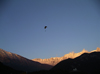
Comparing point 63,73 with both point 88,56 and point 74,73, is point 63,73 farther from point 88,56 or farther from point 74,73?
point 88,56

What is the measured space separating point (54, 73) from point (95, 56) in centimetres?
9708

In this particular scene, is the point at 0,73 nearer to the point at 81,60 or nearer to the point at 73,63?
the point at 73,63

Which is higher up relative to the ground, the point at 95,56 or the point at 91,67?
the point at 95,56

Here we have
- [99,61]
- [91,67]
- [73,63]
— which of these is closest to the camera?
[91,67]

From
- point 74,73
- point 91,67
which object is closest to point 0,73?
point 74,73

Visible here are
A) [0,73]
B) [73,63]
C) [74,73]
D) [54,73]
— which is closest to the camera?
[74,73]

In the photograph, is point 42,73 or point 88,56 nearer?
point 42,73

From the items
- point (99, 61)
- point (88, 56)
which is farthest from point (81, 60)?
point (99, 61)

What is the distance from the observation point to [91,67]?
133875 mm

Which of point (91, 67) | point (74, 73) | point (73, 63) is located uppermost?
point (73, 63)

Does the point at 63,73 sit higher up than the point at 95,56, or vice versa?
the point at 95,56

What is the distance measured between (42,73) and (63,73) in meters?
14.8

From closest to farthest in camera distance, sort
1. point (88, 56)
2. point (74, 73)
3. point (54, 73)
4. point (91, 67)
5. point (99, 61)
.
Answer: point (74, 73), point (54, 73), point (91, 67), point (99, 61), point (88, 56)

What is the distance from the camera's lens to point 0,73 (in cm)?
9100
